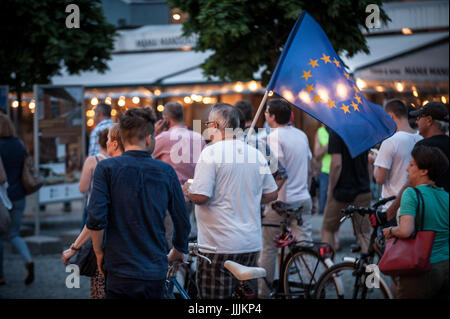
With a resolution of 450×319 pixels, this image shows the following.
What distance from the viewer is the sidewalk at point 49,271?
7.07m

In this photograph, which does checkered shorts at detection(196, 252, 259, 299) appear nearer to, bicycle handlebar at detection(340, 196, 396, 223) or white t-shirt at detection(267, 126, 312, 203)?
bicycle handlebar at detection(340, 196, 396, 223)

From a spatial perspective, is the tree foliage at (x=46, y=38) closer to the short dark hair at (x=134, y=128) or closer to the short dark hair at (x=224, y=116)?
the short dark hair at (x=224, y=116)

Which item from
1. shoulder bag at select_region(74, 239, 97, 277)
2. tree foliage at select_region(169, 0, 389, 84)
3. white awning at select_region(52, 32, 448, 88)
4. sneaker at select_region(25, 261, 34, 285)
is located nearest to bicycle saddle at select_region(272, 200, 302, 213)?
shoulder bag at select_region(74, 239, 97, 277)

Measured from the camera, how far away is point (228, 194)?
4609mm

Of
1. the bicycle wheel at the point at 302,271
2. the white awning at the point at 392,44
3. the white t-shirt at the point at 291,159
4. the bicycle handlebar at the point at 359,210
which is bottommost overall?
the bicycle wheel at the point at 302,271

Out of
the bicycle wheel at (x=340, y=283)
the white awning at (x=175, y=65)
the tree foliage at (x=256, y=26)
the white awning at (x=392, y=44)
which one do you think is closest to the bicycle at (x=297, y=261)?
the bicycle wheel at (x=340, y=283)

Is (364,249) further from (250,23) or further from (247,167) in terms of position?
(250,23)

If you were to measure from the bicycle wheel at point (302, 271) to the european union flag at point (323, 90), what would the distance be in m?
1.55

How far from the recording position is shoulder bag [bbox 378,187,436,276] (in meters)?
4.10

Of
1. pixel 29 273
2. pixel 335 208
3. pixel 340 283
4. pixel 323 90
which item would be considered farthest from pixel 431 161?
pixel 29 273

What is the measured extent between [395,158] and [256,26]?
5.42 m

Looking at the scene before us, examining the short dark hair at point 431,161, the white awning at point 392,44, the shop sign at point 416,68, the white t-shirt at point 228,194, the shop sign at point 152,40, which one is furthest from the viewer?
the shop sign at point 152,40

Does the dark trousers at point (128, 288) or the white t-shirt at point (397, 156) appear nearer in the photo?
the dark trousers at point (128, 288)
